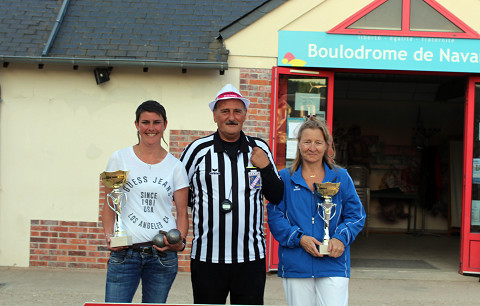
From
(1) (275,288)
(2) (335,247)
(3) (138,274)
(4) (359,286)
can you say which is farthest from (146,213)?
(4) (359,286)

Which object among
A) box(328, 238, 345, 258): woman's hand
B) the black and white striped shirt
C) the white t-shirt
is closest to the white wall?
the black and white striped shirt

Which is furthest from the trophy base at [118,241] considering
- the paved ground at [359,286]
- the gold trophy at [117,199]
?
the paved ground at [359,286]

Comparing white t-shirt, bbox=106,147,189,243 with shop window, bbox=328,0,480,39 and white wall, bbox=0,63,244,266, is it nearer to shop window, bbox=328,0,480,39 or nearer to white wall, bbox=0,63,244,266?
white wall, bbox=0,63,244,266

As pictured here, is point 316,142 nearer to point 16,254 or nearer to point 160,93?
point 160,93

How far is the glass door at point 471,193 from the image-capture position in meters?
6.90

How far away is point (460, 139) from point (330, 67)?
18.2 ft

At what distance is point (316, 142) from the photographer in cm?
336

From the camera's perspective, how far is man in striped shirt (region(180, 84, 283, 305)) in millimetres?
3246

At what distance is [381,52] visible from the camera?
6590 mm

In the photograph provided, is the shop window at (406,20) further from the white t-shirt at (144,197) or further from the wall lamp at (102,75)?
the white t-shirt at (144,197)

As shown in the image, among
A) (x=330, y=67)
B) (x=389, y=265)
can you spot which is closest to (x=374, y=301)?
(x=389, y=265)

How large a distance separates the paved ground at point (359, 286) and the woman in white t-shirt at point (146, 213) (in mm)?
2386

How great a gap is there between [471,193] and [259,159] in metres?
4.79

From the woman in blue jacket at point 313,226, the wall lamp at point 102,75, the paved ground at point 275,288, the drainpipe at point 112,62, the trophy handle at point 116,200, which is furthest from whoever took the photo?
the wall lamp at point 102,75
